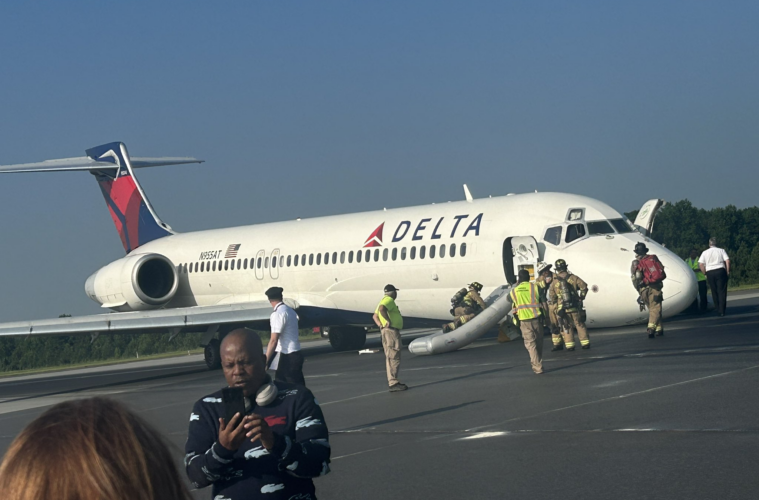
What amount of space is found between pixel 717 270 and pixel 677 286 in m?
4.45

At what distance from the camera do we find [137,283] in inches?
1129

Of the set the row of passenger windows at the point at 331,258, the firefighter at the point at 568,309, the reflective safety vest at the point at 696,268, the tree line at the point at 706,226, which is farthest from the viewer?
the tree line at the point at 706,226

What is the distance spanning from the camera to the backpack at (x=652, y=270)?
1725 cm

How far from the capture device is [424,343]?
60.8 ft

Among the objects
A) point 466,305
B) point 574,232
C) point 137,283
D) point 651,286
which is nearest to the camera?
point 651,286

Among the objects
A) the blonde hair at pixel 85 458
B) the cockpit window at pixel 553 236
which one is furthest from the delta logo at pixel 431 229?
the blonde hair at pixel 85 458

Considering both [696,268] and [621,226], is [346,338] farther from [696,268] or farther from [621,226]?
[696,268]

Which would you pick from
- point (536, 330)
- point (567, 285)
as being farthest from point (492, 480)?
point (567, 285)

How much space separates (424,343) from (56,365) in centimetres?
2735

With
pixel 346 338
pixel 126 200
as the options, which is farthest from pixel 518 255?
pixel 126 200

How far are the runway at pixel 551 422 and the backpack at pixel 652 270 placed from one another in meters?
1.09

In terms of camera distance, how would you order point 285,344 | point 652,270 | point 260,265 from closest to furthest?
1. point 285,344
2. point 652,270
3. point 260,265

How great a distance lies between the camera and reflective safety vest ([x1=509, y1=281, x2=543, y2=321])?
14156 millimetres

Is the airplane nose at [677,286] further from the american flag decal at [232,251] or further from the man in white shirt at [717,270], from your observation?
the american flag decal at [232,251]
